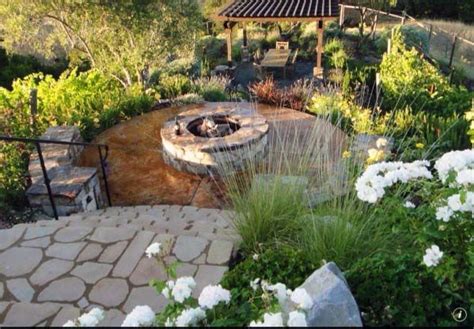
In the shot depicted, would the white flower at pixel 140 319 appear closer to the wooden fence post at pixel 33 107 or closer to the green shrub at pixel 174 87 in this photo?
the wooden fence post at pixel 33 107

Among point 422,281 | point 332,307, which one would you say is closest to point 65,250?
point 332,307

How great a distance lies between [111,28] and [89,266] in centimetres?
566

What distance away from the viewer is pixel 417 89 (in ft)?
23.9

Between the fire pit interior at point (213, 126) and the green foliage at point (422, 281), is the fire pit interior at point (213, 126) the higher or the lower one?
the lower one

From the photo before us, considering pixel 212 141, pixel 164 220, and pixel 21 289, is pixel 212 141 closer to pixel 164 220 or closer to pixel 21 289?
pixel 164 220

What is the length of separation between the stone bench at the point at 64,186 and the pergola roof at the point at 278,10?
19.0ft

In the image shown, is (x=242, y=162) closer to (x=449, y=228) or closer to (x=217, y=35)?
(x=449, y=228)

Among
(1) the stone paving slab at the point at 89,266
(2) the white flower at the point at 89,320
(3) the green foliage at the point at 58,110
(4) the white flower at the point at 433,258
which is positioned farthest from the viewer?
(3) the green foliage at the point at 58,110

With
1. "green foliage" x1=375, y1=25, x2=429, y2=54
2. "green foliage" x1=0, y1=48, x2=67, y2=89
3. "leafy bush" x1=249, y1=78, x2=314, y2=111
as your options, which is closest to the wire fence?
"green foliage" x1=375, y1=25, x2=429, y2=54

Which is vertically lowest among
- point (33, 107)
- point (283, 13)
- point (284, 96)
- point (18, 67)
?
point (18, 67)

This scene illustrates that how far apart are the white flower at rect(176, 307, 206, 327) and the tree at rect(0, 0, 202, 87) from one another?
263 inches

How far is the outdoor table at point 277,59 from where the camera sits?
10.2m

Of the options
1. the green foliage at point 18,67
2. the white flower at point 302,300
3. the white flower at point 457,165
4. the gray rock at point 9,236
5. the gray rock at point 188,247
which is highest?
the white flower at point 457,165

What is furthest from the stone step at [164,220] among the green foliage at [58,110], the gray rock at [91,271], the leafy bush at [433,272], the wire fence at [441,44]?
the wire fence at [441,44]
